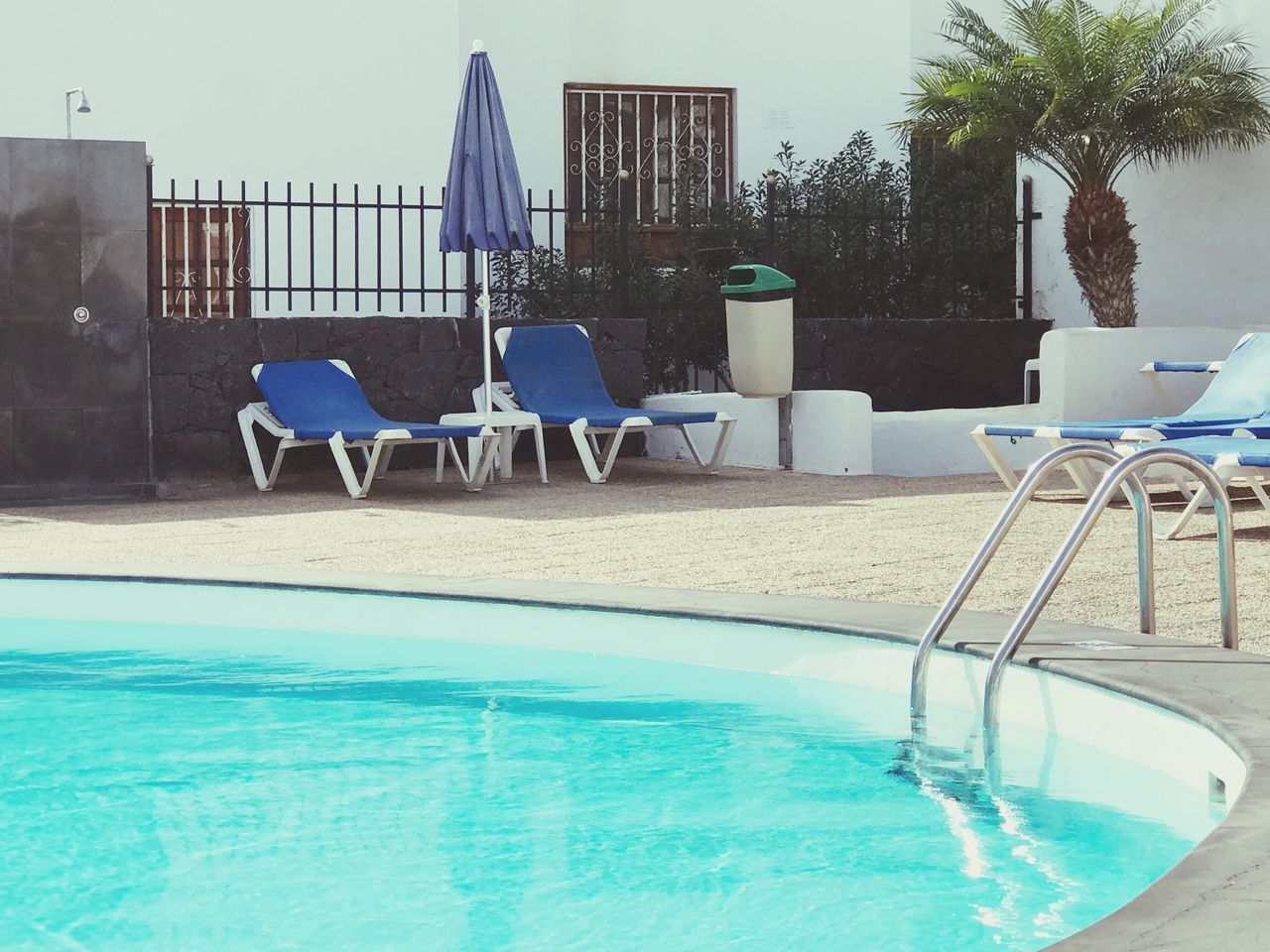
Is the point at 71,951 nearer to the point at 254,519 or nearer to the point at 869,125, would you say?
the point at 254,519

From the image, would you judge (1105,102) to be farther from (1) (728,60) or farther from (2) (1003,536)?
(2) (1003,536)

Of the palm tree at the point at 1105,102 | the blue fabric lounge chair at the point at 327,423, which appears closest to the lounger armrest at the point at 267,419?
the blue fabric lounge chair at the point at 327,423

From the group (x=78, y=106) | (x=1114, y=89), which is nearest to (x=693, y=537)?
(x=1114, y=89)

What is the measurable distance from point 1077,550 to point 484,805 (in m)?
1.49

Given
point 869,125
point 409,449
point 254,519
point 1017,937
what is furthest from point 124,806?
point 869,125

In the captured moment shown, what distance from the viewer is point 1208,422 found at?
8.49 m

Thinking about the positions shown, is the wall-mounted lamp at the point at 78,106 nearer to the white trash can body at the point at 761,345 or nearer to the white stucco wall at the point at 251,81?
the white stucco wall at the point at 251,81

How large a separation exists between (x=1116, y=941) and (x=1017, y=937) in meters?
0.95

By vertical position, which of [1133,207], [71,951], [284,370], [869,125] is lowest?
[71,951]

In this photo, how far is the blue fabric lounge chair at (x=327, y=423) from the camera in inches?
369

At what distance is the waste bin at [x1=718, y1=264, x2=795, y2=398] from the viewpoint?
419 inches

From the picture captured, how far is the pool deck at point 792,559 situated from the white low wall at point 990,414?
1.86 feet

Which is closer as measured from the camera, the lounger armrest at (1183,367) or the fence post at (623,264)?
the lounger armrest at (1183,367)

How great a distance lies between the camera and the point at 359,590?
565 cm
